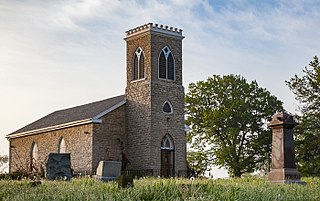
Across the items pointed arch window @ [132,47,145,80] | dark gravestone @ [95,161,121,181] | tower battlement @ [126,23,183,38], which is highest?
tower battlement @ [126,23,183,38]

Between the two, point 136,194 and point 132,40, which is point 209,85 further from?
point 136,194

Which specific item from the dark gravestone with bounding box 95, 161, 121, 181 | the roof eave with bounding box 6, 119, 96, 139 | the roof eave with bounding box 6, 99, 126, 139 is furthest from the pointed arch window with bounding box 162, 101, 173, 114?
the dark gravestone with bounding box 95, 161, 121, 181

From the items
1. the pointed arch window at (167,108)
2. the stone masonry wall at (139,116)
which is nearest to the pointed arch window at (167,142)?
the stone masonry wall at (139,116)

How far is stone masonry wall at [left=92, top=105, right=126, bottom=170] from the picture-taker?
34.6 metres

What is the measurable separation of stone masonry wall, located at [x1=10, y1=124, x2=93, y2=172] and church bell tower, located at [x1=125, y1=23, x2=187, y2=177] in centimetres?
255

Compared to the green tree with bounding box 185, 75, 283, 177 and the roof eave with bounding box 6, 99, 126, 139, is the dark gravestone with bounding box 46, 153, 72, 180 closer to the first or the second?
the roof eave with bounding box 6, 99, 126, 139

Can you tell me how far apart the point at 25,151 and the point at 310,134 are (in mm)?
20724

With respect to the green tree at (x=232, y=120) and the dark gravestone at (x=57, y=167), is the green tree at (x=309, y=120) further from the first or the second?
the dark gravestone at (x=57, y=167)

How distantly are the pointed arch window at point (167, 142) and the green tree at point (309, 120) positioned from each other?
1005 centimetres

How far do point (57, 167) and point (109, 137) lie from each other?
10.7 meters

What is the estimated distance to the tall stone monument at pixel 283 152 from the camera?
20.9 metres

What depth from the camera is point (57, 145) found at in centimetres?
3919

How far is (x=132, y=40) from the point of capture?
3669cm

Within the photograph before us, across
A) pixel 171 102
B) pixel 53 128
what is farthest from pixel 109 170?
pixel 53 128
